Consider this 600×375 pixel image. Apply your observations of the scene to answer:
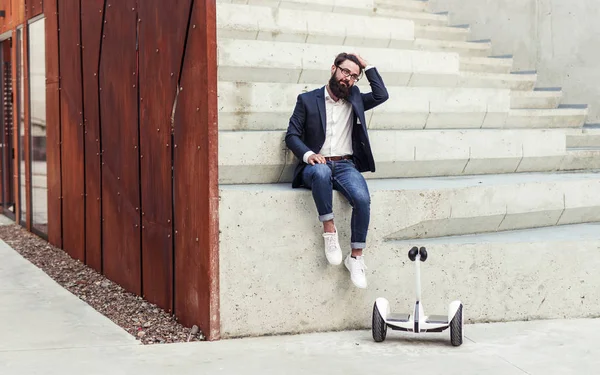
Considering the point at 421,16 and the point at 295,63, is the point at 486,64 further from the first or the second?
the point at 295,63

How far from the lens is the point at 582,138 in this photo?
9375mm

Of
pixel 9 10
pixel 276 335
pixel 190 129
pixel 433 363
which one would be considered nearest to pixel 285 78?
pixel 190 129

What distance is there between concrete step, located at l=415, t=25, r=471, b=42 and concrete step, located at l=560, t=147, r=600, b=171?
2832mm

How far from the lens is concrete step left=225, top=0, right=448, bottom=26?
9.44 meters

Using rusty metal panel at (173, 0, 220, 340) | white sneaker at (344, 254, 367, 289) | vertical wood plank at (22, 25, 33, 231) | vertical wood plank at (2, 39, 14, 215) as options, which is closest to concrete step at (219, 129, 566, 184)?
rusty metal panel at (173, 0, 220, 340)

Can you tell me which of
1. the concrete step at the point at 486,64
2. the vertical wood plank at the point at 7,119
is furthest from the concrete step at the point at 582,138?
the vertical wood plank at the point at 7,119

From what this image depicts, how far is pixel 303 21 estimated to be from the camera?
8875mm

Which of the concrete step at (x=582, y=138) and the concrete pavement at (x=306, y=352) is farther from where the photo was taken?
the concrete step at (x=582, y=138)

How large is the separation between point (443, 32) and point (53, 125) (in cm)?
452

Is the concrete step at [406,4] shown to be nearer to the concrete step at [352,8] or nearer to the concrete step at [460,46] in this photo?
the concrete step at [352,8]

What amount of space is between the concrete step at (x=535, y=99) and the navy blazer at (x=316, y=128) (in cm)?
359

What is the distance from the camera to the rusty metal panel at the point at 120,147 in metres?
7.74

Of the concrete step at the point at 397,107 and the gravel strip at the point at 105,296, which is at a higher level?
the concrete step at the point at 397,107

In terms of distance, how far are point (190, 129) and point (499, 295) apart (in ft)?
7.92
